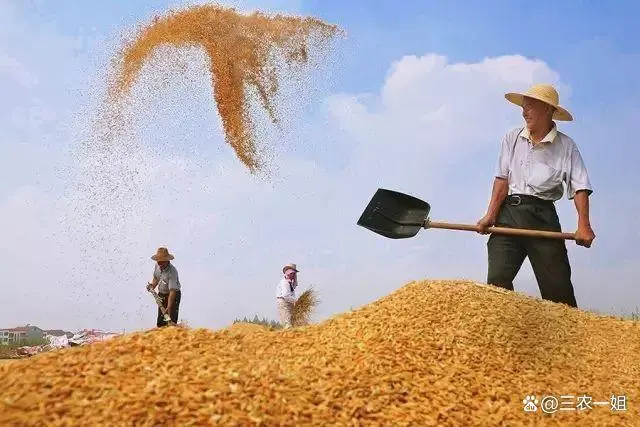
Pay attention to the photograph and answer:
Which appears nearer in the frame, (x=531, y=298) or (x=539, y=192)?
(x=531, y=298)

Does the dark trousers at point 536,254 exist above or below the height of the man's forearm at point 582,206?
below

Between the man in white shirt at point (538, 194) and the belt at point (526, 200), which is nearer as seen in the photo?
the man in white shirt at point (538, 194)

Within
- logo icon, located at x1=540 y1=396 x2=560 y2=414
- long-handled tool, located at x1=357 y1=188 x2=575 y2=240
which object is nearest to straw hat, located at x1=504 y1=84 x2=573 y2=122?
long-handled tool, located at x1=357 y1=188 x2=575 y2=240

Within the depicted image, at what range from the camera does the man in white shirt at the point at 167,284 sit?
7.02m

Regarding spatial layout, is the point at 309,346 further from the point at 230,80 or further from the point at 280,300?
the point at 280,300

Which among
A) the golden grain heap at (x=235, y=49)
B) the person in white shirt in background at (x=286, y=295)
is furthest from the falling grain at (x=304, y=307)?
the golden grain heap at (x=235, y=49)

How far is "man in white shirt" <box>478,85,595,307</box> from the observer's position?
14.5 feet

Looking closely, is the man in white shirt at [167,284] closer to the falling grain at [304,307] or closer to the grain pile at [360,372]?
the falling grain at [304,307]

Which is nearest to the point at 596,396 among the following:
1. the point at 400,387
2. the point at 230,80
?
the point at 400,387

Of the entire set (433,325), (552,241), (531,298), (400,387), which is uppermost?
(552,241)

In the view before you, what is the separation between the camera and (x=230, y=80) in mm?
5902

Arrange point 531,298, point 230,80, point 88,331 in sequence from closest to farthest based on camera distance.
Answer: point 531,298, point 230,80, point 88,331

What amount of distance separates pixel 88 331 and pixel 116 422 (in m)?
5.37

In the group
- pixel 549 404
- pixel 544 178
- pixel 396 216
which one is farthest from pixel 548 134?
pixel 549 404
